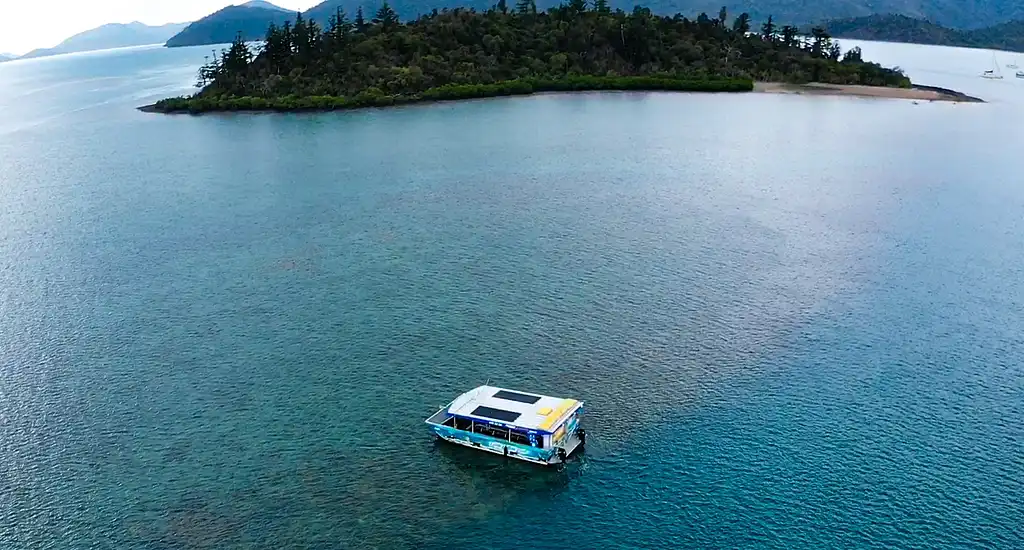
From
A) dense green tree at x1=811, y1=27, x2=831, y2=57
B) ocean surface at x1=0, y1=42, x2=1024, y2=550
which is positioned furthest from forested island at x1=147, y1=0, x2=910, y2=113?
ocean surface at x1=0, y1=42, x2=1024, y2=550

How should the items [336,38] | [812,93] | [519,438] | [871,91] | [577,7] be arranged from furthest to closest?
[577,7], [336,38], [871,91], [812,93], [519,438]

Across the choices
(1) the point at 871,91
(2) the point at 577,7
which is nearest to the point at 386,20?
(2) the point at 577,7

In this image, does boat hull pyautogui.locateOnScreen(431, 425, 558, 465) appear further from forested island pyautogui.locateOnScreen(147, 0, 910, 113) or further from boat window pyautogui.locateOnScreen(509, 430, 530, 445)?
forested island pyautogui.locateOnScreen(147, 0, 910, 113)

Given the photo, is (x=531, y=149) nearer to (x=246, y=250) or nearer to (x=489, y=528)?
(x=246, y=250)

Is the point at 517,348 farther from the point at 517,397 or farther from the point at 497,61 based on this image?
the point at 497,61

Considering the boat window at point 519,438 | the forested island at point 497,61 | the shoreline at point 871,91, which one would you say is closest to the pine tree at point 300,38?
the forested island at point 497,61

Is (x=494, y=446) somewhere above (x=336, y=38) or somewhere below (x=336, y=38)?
below
